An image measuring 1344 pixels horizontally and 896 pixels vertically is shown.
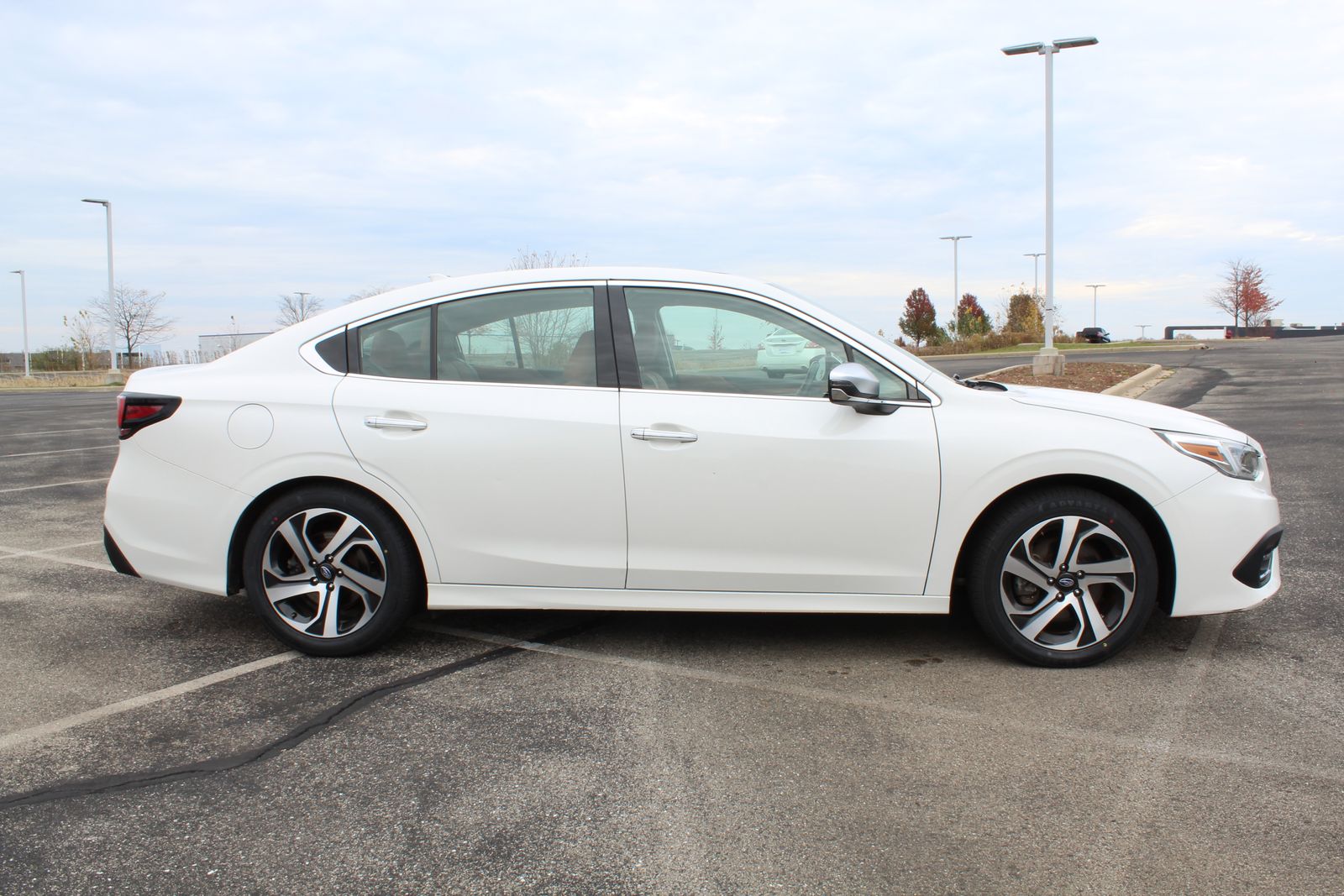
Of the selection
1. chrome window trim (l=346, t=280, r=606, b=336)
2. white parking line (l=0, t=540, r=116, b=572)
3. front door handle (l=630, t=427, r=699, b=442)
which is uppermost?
chrome window trim (l=346, t=280, r=606, b=336)

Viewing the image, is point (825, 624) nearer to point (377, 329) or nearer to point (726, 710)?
point (726, 710)

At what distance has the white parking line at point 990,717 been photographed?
3.22m

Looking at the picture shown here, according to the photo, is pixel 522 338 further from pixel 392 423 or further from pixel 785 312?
pixel 785 312

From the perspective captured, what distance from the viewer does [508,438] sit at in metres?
4.14

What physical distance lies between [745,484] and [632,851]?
1674 mm

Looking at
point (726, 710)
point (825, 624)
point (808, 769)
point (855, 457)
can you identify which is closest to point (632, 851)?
point (808, 769)

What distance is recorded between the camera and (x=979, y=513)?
405 centimetres

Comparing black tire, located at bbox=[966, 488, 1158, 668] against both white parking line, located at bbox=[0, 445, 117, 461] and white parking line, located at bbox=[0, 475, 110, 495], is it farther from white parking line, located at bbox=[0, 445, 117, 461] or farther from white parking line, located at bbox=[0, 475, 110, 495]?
white parking line, located at bbox=[0, 445, 117, 461]

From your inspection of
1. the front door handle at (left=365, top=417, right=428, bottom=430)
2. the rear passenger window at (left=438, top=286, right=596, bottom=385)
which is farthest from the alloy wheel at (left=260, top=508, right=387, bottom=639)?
the rear passenger window at (left=438, top=286, right=596, bottom=385)

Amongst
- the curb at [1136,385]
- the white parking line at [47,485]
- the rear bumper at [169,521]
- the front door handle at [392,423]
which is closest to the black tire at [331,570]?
the rear bumper at [169,521]

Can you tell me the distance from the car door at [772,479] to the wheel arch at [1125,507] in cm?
25

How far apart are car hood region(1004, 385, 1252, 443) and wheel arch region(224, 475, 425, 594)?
103 inches

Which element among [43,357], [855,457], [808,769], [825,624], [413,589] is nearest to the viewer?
[808,769]

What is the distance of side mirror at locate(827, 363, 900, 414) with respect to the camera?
3.92 metres
